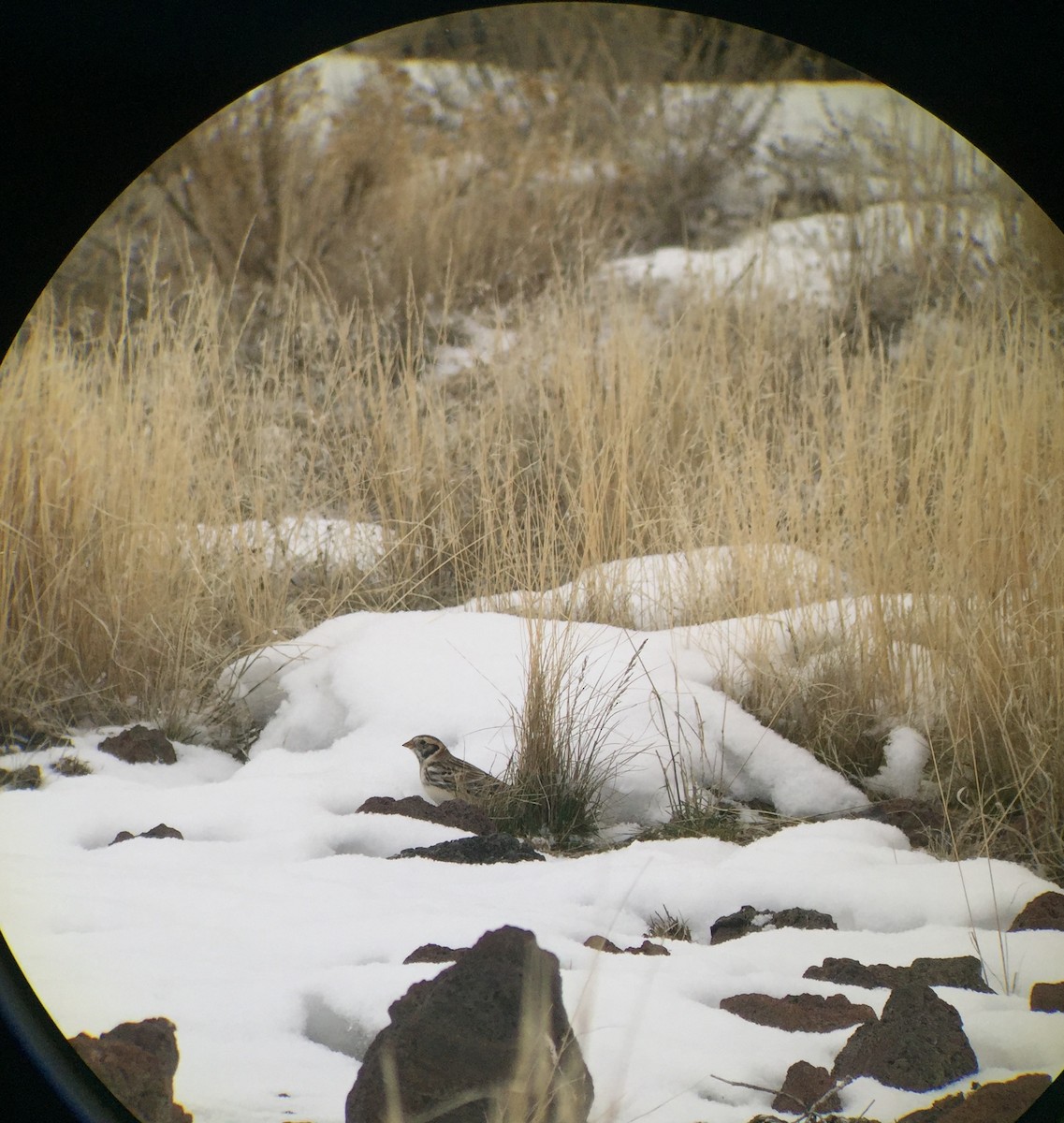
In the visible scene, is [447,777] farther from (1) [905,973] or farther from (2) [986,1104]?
(2) [986,1104]

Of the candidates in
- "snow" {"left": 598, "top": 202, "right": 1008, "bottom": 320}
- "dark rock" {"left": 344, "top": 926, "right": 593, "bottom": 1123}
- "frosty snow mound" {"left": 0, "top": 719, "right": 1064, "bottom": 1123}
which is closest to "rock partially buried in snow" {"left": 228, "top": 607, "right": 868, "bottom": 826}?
"frosty snow mound" {"left": 0, "top": 719, "right": 1064, "bottom": 1123}

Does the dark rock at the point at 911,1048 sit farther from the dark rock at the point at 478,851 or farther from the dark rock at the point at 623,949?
the dark rock at the point at 478,851

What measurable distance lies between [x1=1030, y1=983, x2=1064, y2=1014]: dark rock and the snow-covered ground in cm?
2

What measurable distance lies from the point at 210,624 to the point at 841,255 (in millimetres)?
→ 1719

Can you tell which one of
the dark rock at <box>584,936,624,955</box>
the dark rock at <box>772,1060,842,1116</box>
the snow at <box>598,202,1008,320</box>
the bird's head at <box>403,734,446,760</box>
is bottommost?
the dark rock at <box>772,1060,842,1116</box>

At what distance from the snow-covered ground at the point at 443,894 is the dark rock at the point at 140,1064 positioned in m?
0.03

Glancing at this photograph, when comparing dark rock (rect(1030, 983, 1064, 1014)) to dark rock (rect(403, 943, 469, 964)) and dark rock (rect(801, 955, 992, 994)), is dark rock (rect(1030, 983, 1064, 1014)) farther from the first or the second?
dark rock (rect(403, 943, 469, 964))

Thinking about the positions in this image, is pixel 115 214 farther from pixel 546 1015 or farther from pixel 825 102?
pixel 546 1015

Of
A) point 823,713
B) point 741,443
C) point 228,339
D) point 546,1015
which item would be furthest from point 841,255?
point 546,1015

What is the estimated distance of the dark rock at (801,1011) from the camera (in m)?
1.18

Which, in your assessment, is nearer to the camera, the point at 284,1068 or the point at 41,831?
the point at 284,1068

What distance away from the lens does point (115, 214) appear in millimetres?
2848

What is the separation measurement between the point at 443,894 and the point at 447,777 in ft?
1.02

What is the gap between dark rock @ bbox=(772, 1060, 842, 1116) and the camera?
1.06 metres
